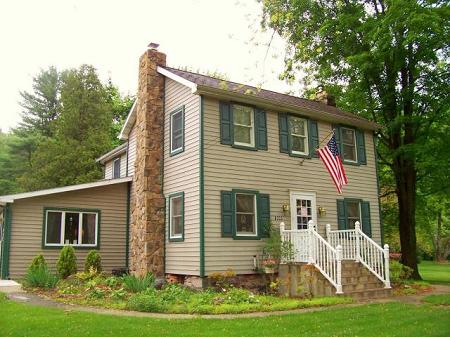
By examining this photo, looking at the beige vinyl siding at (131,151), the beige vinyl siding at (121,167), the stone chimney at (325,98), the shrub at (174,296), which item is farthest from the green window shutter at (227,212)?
the beige vinyl siding at (121,167)

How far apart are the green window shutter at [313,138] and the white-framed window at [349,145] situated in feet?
4.98

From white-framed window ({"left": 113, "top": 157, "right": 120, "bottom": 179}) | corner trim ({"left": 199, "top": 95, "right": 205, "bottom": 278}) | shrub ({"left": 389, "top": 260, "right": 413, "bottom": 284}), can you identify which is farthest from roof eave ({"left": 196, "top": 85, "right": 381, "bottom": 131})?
white-framed window ({"left": 113, "top": 157, "right": 120, "bottom": 179})

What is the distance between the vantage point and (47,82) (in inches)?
1609

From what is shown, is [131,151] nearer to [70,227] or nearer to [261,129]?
[70,227]

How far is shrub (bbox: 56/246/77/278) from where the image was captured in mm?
14672

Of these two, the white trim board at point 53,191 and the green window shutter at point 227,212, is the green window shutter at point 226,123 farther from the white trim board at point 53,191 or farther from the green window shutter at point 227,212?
the white trim board at point 53,191

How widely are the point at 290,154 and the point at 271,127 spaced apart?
3.72 feet

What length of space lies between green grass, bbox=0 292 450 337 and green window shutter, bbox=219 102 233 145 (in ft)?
20.0

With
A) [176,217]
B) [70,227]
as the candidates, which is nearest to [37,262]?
[70,227]

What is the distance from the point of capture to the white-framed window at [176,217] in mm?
13883

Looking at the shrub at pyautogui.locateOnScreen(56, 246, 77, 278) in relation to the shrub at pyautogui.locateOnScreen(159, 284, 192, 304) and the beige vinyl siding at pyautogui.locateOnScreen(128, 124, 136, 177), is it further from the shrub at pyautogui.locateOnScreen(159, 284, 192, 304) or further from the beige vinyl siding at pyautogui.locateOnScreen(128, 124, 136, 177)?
the beige vinyl siding at pyautogui.locateOnScreen(128, 124, 136, 177)

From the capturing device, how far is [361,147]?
17.5 meters

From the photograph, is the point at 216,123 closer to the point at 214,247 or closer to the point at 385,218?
the point at 214,247

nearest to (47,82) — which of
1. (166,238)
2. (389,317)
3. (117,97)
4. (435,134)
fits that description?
(117,97)
